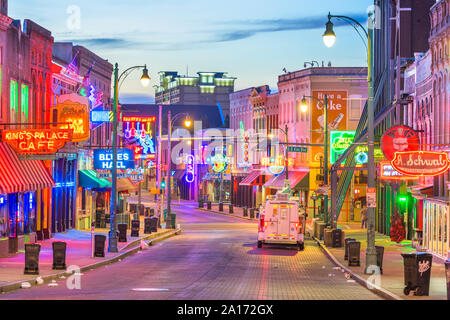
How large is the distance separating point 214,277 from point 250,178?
62.6m

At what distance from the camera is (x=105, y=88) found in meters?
60.1

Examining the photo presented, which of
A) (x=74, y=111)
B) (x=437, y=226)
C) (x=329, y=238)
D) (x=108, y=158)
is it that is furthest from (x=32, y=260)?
(x=108, y=158)

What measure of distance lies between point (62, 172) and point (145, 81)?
11538mm

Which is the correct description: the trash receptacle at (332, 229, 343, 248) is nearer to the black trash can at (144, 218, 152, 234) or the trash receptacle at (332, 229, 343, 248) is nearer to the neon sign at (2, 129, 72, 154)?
the black trash can at (144, 218, 152, 234)

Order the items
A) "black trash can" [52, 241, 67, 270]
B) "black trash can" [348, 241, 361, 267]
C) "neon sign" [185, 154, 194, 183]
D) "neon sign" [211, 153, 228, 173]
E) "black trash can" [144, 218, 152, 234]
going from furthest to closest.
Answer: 1. "neon sign" [185, 154, 194, 183]
2. "neon sign" [211, 153, 228, 173]
3. "black trash can" [144, 218, 152, 234]
4. "black trash can" [348, 241, 361, 267]
5. "black trash can" [52, 241, 67, 270]

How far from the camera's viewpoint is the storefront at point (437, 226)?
102ft

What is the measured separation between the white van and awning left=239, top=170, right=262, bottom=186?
46.0 metres

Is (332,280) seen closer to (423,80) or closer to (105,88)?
(423,80)

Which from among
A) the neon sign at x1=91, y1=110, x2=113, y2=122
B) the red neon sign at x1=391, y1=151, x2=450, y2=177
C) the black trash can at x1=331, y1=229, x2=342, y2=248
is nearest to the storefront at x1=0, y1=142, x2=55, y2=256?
the neon sign at x1=91, y1=110, x2=113, y2=122

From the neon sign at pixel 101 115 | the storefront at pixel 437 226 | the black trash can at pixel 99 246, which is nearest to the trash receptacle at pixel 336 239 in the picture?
the storefront at pixel 437 226

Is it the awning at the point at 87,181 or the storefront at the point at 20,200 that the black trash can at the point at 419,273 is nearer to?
the storefront at the point at 20,200

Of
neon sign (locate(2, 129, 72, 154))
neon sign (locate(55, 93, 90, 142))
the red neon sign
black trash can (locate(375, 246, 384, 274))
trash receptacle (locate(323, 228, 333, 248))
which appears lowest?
trash receptacle (locate(323, 228, 333, 248))

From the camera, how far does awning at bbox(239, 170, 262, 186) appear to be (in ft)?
284
